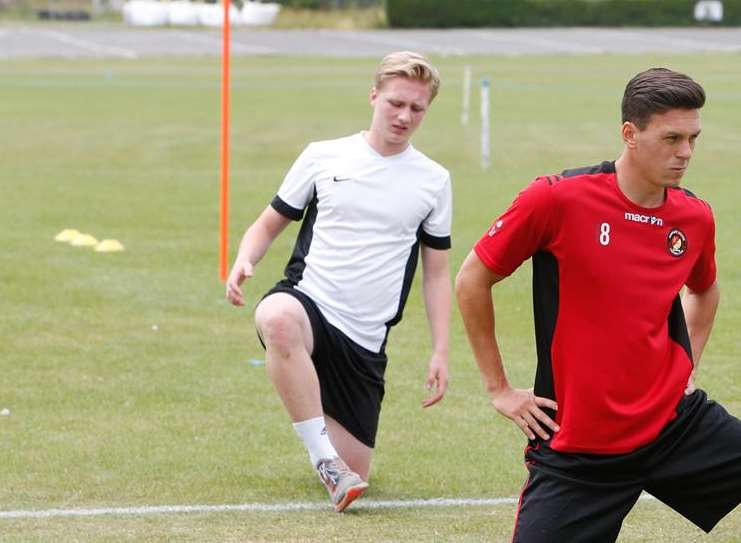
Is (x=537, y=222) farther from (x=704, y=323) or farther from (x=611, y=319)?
(x=704, y=323)

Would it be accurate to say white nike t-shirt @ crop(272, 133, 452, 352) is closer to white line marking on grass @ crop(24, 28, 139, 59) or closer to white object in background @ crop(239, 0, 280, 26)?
white line marking on grass @ crop(24, 28, 139, 59)

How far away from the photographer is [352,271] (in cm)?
668

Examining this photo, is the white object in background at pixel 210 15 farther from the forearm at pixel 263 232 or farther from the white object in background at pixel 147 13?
the forearm at pixel 263 232

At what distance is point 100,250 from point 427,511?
27.3 ft

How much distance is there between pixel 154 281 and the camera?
13.0 meters

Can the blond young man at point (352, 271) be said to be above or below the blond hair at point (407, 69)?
below

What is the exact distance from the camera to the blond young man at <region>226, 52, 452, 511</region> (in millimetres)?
6508

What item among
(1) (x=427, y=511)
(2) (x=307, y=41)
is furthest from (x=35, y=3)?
(1) (x=427, y=511)

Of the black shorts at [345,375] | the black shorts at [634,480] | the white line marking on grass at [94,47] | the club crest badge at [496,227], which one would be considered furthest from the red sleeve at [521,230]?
the white line marking on grass at [94,47]

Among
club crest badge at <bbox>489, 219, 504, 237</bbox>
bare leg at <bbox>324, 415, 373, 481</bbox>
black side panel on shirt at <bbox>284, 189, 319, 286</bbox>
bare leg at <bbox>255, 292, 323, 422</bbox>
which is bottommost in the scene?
bare leg at <bbox>324, 415, 373, 481</bbox>

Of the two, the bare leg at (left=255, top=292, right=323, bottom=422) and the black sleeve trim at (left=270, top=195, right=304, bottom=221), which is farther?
the black sleeve trim at (left=270, top=195, right=304, bottom=221)

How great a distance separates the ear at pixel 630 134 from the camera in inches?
179

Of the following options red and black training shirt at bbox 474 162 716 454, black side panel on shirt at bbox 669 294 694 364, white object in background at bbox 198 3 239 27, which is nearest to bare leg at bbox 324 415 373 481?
red and black training shirt at bbox 474 162 716 454

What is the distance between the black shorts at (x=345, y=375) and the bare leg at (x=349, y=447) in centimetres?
2
